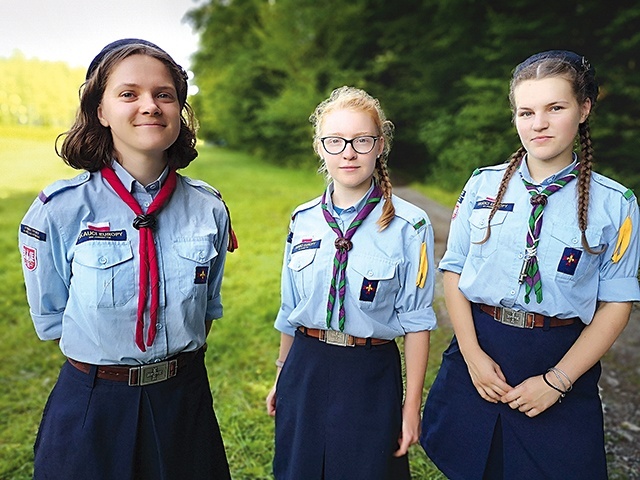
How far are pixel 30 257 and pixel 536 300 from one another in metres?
1.32

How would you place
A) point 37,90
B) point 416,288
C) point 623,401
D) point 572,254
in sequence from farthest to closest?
point 37,90 → point 623,401 → point 416,288 → point 572,254

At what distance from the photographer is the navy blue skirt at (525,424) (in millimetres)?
1598

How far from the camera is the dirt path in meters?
2.64

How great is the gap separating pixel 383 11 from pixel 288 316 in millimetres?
10346

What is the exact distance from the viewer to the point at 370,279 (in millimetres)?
1626

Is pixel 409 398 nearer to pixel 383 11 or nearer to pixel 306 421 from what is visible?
pixel 306 421

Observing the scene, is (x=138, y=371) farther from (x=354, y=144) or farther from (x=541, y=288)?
(x=541, y=288)

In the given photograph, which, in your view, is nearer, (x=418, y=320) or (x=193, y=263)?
(x=193, y=263)

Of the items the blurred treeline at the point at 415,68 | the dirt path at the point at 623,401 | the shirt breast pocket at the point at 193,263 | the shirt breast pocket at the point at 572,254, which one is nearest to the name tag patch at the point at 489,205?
the shirt breast pocket at the point at 572,254

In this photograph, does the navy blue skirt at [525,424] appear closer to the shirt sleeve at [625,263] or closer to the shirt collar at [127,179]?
the shirt sleeve at [625,263]

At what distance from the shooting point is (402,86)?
10953 millimetres

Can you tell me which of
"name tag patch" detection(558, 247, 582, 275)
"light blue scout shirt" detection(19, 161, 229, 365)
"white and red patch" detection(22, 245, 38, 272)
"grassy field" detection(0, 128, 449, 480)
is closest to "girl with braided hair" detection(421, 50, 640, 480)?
"name tag patch" detection(558, 247, 582, 275)

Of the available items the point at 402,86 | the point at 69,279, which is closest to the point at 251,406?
the point at 69,279

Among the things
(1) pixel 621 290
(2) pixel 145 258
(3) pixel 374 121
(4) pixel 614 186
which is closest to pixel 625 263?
(1) pixel 621 290
